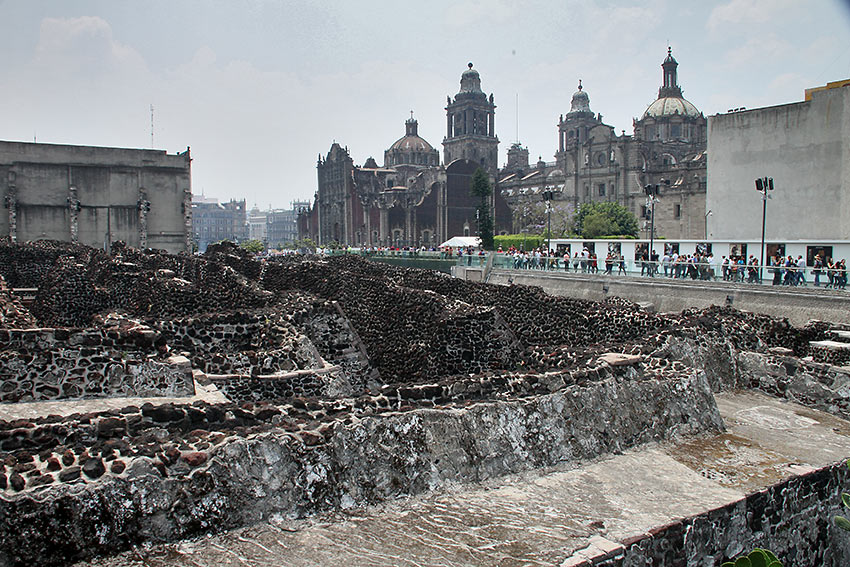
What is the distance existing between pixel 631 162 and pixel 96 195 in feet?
192

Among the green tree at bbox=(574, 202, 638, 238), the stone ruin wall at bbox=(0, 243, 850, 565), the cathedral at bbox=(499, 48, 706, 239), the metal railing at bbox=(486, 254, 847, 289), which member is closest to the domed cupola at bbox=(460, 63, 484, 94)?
the cathedral at bbox=(499, 48, 706, 239)

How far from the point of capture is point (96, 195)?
45.2 metres

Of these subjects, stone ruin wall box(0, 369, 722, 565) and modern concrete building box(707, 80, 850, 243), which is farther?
modern concrete building box(707, 80, 850, 243)

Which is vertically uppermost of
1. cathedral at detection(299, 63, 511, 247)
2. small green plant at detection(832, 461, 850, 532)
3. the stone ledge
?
cathedral at detection(299, 63, 511, 247)

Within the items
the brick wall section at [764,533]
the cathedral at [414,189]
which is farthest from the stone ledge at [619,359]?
the cathedral at [414,189]

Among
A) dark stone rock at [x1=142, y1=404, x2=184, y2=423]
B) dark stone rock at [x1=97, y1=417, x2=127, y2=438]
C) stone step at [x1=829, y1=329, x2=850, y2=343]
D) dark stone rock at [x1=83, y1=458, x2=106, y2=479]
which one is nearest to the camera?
dark stone rock at [x1=83, y1=458, x2=106, y2=479]

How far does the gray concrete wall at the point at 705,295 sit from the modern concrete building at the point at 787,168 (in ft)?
36.3

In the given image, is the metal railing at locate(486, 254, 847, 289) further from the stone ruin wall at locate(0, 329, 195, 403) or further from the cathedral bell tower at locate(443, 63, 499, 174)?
the cathedral bell tower at locate(443, 63, 499, 174)

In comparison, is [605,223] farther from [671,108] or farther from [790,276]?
[790,276]

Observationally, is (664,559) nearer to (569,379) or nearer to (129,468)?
(569,379)

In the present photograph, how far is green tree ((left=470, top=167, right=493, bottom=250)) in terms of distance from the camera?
63.6 metres

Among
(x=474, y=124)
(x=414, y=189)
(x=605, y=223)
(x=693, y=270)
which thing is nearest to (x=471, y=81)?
(x=474, y=124)

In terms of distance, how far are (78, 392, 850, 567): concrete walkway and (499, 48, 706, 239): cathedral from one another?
60.4 m

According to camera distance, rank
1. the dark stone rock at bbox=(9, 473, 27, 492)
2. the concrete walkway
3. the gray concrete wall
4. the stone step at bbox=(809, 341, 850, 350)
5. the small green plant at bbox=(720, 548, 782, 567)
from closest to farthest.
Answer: the dark stone rock at bbox=(9, 473, 27, 492)
the concrete walkway
the small green plant at bbox=(720, 548, 782, 567)
the stone step at bbox=(809, 341, 850, 350)
the gray concrete wall
